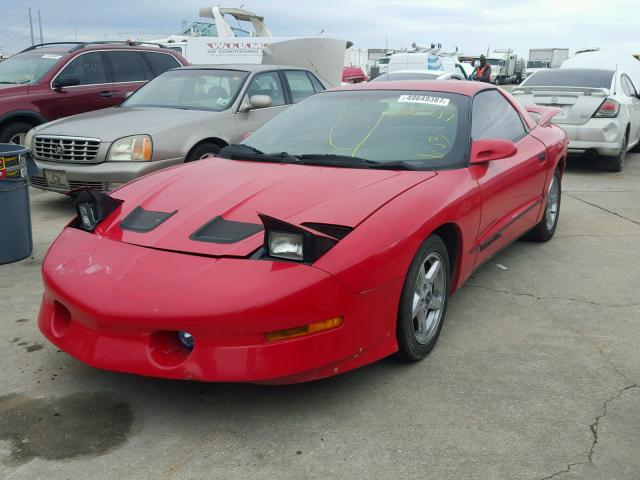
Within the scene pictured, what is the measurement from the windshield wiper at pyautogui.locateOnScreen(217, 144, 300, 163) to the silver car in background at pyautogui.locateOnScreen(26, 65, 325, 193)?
2193mm

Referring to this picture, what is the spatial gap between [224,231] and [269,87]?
5.22 meters

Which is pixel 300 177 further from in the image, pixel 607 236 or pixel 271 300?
pixel 607 236

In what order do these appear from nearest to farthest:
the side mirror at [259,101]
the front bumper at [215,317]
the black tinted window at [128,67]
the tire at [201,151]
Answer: the front bumper at [215,317] → the tire at [201,151] → the side mirror at [259,101] → the black tinted window at [128,67]

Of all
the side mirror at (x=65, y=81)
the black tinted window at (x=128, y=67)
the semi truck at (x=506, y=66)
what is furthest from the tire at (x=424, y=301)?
the semi truck at (x=506, y=66)

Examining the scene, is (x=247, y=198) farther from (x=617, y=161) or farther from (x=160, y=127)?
(x=617, y=161)

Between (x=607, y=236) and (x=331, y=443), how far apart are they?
4266 mm

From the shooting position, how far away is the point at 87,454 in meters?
2.59

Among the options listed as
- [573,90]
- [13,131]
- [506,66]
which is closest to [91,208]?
[13,131]

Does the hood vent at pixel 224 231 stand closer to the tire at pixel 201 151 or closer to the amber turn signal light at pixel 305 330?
the amber turn signal light at pixel 305 330

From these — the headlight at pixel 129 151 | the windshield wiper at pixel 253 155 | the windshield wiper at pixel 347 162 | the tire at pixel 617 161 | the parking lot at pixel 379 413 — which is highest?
the windshield wiper at pixel 347 162

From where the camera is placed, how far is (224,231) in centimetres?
304

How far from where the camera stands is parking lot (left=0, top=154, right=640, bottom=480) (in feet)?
8.28

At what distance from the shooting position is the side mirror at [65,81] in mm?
8977

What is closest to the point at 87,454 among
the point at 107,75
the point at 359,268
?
the point at 359,268
